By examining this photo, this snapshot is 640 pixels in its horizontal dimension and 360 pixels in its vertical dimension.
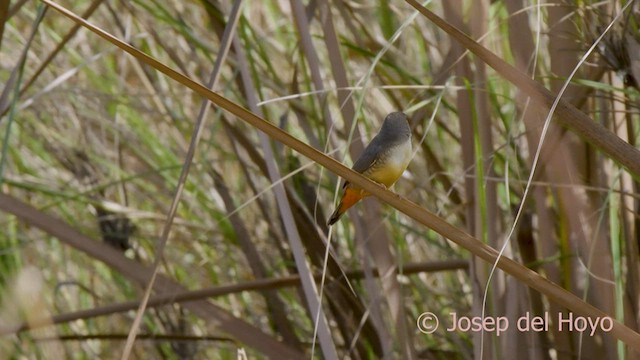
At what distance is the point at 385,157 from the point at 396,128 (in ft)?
0.16

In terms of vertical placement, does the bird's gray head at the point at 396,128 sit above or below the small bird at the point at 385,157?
above

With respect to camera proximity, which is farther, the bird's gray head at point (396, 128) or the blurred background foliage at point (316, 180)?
the bird's gray head at point (396, 128)

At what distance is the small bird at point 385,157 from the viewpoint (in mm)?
1184

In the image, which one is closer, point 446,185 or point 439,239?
point 446,185

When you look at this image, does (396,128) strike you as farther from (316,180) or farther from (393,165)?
(316,180)

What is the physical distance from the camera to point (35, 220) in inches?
46.1

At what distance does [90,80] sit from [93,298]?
438 mm

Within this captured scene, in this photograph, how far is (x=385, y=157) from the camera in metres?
1.19

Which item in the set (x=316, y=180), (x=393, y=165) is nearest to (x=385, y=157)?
(x=393, y=165)

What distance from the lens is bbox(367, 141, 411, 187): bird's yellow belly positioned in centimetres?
119

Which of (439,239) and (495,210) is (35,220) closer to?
(495,210)

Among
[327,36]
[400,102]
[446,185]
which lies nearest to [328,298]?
[446,185]

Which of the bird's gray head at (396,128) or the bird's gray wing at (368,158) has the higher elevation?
the bird's gray head at (396,128)

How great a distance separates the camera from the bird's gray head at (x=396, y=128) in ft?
3.95
